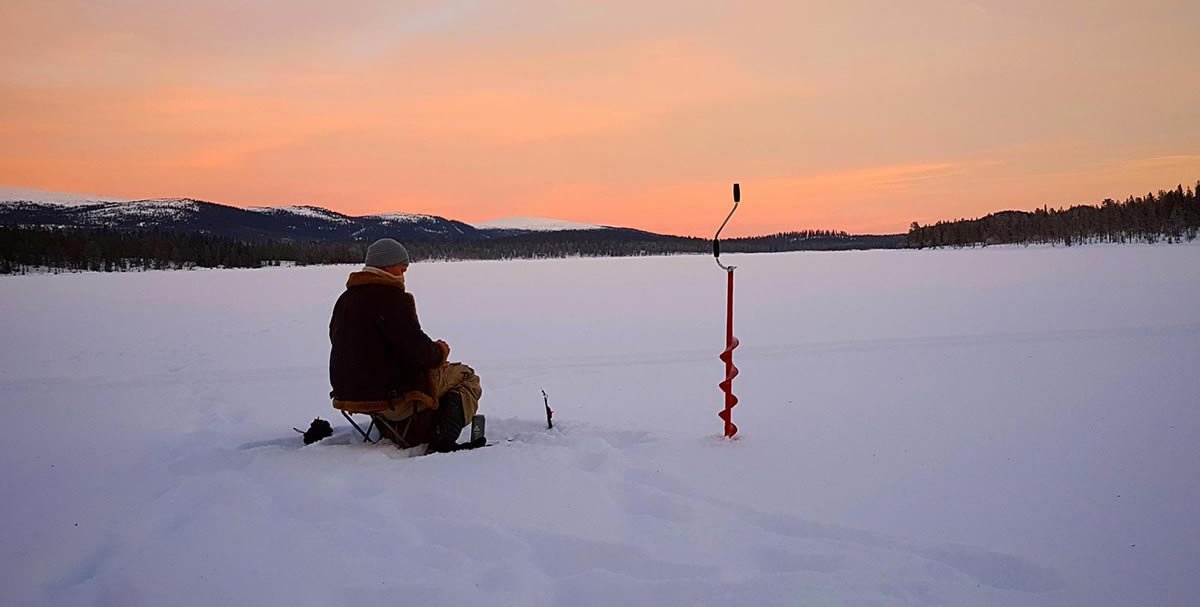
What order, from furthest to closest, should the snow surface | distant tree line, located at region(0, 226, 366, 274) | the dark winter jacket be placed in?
distant tree line, located at region(0, 226, 366, 274)
the dark winter jacket
the snow surface

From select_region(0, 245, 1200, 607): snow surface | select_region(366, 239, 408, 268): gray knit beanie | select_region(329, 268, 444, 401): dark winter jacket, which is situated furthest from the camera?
select_region(366, 239, 408, 268): gray knit beanie

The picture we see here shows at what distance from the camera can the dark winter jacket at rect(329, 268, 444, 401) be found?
14.5 feet

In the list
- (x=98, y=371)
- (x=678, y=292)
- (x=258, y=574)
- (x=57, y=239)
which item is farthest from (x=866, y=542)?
(x=57, y=239)

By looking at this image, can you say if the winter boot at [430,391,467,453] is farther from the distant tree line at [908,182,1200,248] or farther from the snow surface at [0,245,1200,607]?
the distant tree line at [908,182,1200,248]

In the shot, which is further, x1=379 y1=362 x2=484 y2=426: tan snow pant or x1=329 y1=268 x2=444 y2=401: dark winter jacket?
x1=379 y1=362 x2=484 y2=426: tan snow pant

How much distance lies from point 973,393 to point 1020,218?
111038 millimetres

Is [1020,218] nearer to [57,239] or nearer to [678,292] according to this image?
[678,292]

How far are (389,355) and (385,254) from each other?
664mm

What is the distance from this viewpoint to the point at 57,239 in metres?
74.9

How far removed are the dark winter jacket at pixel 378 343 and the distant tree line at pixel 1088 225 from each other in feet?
270

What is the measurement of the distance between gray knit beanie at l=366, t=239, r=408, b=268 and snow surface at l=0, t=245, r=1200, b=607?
1.25 metres

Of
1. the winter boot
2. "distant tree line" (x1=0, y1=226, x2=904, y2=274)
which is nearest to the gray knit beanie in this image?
the winter boot

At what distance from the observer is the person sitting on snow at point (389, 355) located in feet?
14.5

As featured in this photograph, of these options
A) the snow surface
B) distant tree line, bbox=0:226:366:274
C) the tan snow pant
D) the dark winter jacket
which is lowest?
the snow surface
